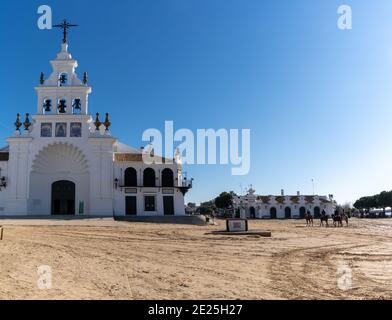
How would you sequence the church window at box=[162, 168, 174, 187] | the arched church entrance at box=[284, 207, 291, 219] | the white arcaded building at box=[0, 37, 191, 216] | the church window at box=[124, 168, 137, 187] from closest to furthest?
the white arcaded building at box=[0, 37, 191, 216] → the church window at box=[124, 168, 137, 187] → the church window at box=[162, 168, 174, 187] → the arched church entrance at box=[284, 207, 291, 219]

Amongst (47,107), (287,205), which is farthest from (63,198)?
(287,205)

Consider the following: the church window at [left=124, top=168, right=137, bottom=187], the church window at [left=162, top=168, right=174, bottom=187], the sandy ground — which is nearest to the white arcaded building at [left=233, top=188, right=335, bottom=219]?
the church window at [left=162, top=168, right=174, bottom=187]

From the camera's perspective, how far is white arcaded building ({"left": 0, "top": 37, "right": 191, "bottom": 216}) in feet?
132

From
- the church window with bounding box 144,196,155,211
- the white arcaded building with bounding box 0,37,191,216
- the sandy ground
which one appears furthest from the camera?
the church window with bounding box 144,196,155,211

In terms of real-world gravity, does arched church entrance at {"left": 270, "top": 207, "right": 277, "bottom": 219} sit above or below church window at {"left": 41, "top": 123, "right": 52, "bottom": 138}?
below

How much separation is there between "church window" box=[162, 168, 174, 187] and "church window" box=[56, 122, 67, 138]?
10.8 m

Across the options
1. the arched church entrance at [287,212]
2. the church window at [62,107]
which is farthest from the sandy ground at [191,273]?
the arched church entrance at [287,212]

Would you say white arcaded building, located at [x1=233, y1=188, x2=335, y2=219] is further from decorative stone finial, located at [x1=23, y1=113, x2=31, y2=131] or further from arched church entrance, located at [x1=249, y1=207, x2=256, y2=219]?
decorative stone finial, located at [x1=23, y1=113, x2=31, y2=131]

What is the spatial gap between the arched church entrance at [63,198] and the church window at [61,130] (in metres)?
4.82

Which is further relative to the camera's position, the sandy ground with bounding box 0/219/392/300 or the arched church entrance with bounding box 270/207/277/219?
the arched church entrance with bounding box 270/207/277/219

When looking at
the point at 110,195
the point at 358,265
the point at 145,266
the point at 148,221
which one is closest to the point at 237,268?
the point at 145,266

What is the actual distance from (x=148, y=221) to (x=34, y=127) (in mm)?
15281

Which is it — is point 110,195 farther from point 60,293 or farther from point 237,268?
point 60,293

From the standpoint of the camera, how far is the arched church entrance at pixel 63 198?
41.4 metres
